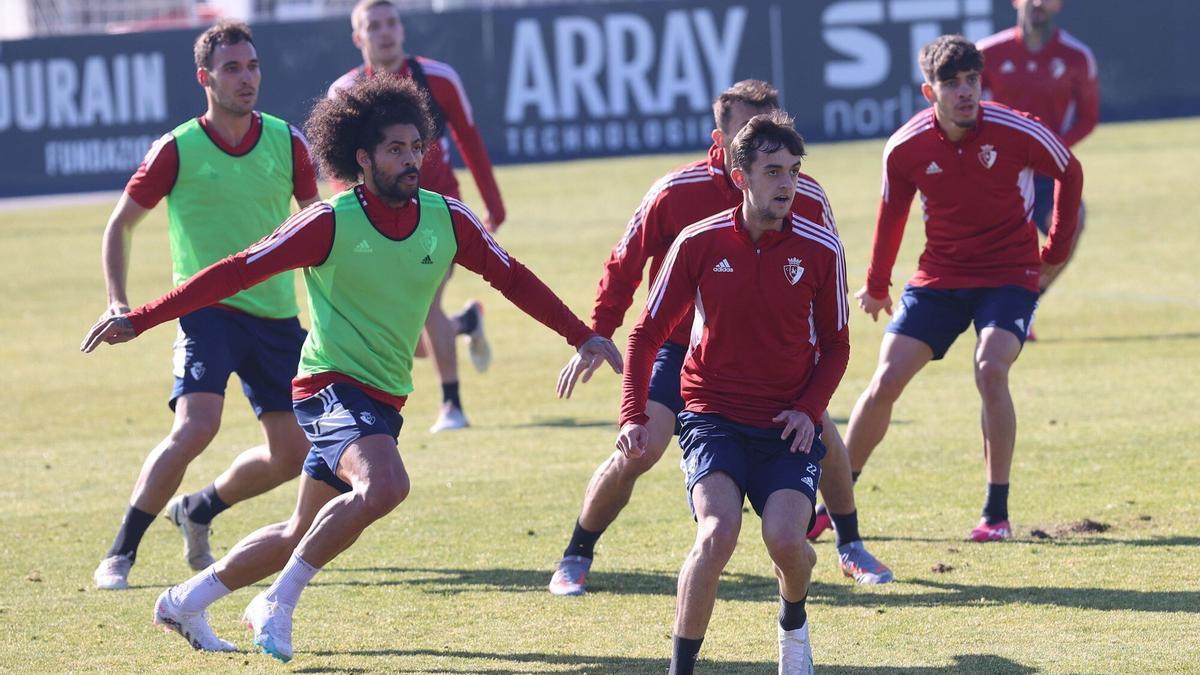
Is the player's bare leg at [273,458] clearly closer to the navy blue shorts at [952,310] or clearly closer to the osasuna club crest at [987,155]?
the navy blue shorts at [952,310]

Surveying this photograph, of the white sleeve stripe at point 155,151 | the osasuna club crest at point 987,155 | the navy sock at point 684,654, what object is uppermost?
the white sleeve stripe at point 155,151

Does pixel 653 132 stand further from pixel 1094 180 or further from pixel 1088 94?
pixel 1088 94

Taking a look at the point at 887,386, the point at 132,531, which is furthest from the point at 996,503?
the point at 132,531

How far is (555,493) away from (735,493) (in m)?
3.48

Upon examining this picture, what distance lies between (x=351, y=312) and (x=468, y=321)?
5957 mm

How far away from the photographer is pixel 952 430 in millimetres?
10297

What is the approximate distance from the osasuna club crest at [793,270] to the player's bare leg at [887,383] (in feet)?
6.69

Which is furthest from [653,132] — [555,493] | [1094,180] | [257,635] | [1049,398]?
[257,635]

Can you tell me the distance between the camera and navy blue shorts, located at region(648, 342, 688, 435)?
274 inches

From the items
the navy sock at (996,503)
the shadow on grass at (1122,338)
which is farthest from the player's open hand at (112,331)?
the shadow on grass at (1122,338)

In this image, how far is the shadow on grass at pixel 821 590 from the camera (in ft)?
22.2

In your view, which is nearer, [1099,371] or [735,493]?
[735,493]

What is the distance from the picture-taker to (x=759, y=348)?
235 inches

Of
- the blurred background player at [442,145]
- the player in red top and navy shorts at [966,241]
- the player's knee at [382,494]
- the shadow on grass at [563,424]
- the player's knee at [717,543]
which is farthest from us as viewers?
the shadow on grass at [563,424]
